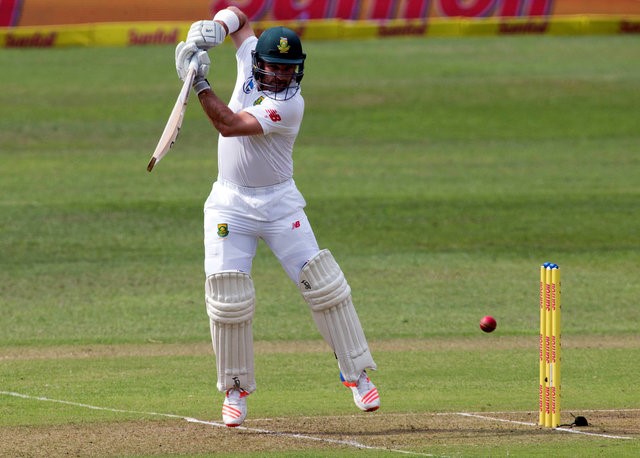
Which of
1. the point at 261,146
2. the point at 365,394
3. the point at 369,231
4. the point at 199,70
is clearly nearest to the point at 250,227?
the point at 261,146

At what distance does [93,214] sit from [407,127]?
9.45 metres

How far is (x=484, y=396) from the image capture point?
357 inches

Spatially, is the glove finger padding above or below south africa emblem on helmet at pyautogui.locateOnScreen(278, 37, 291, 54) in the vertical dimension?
below

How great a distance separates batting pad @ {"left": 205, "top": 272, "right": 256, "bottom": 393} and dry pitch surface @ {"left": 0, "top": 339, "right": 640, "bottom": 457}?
332 millimetres

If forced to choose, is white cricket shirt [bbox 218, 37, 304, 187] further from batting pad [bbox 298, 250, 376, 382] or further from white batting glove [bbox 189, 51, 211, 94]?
batting pad [bbox 298, 250, 376, 382]

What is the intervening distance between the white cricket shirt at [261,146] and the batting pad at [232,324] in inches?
23.9

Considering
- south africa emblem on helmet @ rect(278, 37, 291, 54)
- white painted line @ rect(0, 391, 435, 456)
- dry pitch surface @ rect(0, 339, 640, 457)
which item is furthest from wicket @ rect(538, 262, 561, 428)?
south africa emblem on helmet @ rect(278, 37, 291, 54)

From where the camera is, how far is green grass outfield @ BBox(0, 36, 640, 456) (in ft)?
31.1

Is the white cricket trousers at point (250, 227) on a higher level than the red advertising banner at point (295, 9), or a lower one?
lower

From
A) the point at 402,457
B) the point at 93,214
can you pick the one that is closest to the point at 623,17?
the point at 93,214

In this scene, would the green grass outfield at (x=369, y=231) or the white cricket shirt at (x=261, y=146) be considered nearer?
the white cricket shirt at (x=261, y=146)

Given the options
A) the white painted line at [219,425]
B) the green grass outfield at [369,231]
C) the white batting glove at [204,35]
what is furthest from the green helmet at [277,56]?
the green grass outfield at [369,231]

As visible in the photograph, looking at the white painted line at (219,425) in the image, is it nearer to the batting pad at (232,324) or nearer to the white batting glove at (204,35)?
the batting pad at (232,324)

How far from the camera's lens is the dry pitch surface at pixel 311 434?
7371mm
